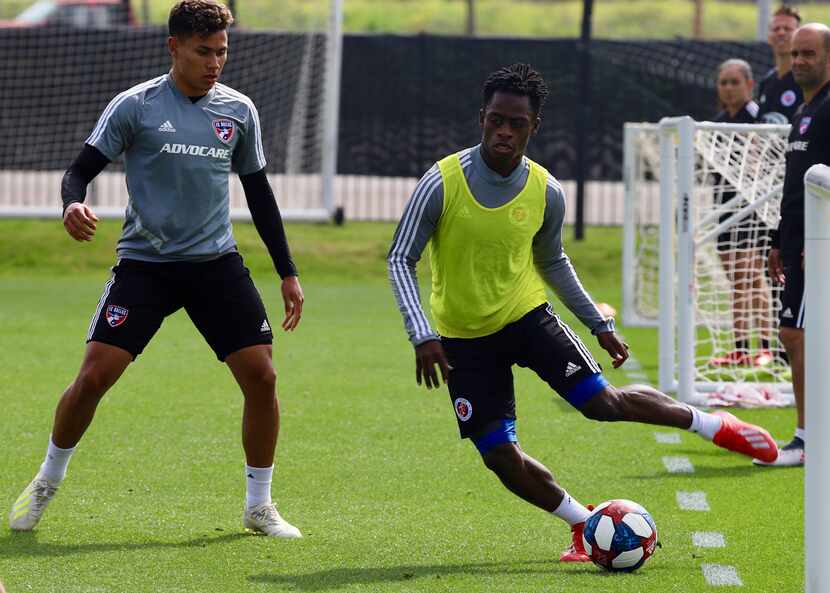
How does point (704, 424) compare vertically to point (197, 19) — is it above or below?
below

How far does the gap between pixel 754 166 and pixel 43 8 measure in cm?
1502

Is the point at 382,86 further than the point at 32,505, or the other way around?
the point at 382,86

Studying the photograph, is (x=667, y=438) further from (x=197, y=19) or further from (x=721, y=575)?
(x=197, y=19)

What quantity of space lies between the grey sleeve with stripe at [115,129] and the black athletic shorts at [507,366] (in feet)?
4.91

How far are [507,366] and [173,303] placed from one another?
54.3 inches

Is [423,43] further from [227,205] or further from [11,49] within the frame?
[227,205]

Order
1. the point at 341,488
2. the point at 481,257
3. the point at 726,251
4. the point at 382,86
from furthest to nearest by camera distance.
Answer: the point at 382,86 → the point at 726,251 → the point at 341,488 → the point at 481,257

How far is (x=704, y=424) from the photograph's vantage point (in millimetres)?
6480

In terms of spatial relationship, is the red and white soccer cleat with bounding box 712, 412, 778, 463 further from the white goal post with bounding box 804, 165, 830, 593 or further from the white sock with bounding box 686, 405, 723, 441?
the white goal post with bounding box 804, 165, 830, 593

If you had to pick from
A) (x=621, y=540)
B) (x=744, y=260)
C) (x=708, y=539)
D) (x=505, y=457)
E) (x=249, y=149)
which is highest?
(x=249, y=149)

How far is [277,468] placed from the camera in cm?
803

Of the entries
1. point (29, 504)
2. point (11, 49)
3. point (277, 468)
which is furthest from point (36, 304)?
point (29, 504)

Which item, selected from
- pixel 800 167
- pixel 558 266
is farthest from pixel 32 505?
pixel 800 167

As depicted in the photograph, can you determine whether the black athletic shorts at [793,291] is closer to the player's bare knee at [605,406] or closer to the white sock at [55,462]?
the player's bare knee at [605,406]
